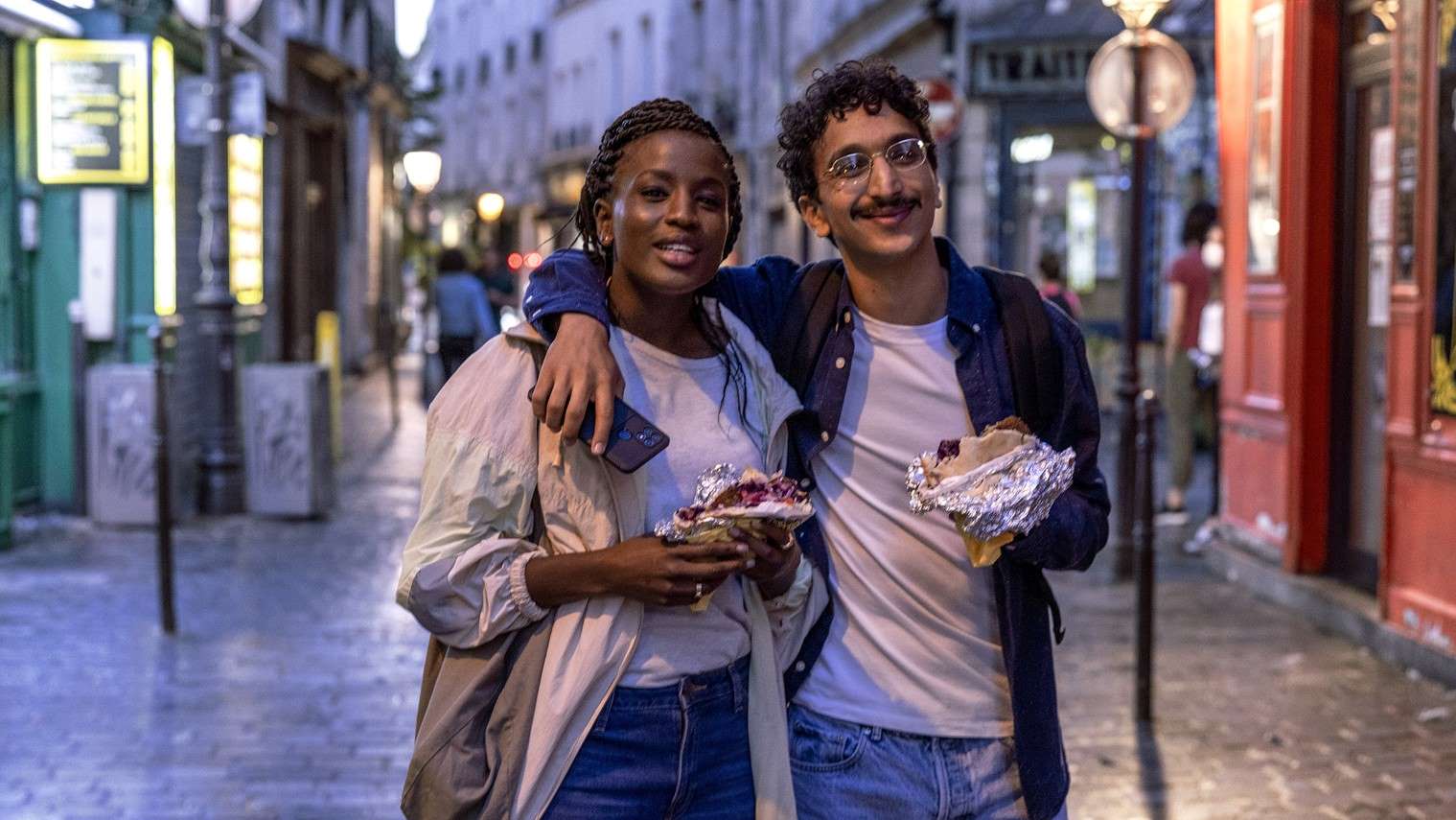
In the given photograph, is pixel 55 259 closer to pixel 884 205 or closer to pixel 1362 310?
pixel 1362 310

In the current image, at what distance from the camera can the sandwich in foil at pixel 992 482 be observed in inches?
111

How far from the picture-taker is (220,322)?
42.0ft

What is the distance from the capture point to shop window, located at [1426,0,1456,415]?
7254 millimetres

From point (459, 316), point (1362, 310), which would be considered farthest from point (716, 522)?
point (459, 316)

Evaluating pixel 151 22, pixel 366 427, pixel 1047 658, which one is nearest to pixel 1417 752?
pixel 1047 658

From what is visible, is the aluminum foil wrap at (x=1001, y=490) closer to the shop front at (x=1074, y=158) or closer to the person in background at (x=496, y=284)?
the shop front at (x=1074, y=158)

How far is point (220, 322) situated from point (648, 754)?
10.6 meters

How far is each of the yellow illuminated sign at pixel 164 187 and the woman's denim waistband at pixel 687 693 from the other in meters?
11.1

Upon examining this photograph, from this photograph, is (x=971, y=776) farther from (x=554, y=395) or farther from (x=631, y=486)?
(x=554, y=395)

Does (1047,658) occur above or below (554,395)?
below

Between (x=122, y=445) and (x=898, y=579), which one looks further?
(x=122, y=445)

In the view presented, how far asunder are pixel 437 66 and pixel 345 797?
2515 inches

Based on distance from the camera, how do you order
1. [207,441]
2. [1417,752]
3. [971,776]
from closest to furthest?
[971,776], [1417,752], [207,441]

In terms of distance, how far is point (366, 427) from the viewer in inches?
786
